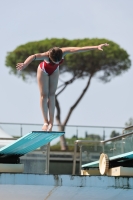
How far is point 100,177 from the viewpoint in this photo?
18.7 m

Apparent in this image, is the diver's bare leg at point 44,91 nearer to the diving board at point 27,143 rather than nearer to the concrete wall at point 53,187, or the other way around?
the diving board at point 27,143

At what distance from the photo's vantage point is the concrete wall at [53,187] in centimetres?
1858

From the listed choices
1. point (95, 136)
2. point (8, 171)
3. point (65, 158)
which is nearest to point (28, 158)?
point (8, 171)

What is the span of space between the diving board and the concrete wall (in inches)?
27.6

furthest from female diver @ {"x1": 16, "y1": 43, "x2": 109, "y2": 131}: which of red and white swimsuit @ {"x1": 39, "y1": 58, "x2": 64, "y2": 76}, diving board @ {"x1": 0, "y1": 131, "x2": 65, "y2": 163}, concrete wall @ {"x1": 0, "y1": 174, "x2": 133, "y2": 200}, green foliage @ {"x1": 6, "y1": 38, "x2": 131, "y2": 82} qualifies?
green foliage @ {"x1": 6, "y1": 38, "x2": 131, "y2": 82}

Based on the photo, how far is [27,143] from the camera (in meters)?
19.0

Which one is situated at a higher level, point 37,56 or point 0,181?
point 37,56

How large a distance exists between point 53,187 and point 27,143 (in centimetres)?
106

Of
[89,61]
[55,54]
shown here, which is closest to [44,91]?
[55,54]

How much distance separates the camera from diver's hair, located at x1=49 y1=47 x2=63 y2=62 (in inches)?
720

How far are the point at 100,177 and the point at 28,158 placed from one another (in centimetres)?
682

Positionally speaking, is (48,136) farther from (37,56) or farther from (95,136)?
(95,136)

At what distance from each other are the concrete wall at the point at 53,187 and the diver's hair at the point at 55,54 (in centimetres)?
232

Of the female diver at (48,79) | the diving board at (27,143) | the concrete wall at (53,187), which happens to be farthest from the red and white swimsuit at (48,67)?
the concrete wall at (53,187)
